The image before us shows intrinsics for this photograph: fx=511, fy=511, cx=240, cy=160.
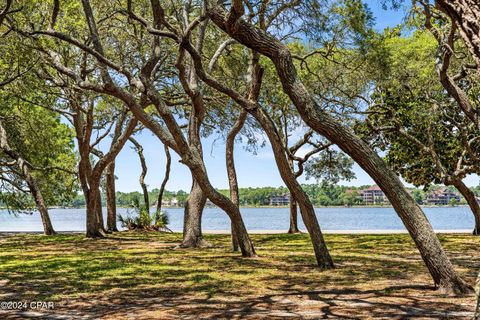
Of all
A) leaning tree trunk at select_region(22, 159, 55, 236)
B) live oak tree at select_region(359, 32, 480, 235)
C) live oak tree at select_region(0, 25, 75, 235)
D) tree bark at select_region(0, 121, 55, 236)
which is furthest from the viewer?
leaning tree trunk at select_region(22, 159, 55, 236)

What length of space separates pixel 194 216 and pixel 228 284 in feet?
20.6

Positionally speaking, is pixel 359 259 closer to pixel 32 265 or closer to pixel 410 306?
pixel 410 306

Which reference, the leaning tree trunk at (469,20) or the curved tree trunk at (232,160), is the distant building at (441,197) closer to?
the curved tree trunk at (232,160)

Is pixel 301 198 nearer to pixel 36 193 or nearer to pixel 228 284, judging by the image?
pixel 228 284

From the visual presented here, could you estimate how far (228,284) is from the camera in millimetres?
8078

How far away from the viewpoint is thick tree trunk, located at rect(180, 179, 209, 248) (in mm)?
14273

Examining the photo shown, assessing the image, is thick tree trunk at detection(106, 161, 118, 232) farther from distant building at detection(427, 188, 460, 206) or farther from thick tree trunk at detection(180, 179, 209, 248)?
distant building at detection(427, 188, 460, 206)

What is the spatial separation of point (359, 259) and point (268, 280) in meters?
3.72

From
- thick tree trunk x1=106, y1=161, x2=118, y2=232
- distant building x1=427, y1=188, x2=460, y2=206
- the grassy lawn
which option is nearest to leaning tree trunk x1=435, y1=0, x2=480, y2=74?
the grassy lawn

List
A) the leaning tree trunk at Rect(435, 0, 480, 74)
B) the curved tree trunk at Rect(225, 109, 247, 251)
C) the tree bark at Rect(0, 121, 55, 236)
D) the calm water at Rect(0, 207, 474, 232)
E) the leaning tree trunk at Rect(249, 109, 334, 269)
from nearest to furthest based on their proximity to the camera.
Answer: the leaning tree trunk at Rect(435, 0, 480, 74), the leaning tree trunk at Rect(249, 109, 334, 269), the curved tree trunk at Rect(225, 109, 247, 251), the tree bark at Rect(0, 121, 55, 236), the calm water at Rect(0, 207, 474, 232)

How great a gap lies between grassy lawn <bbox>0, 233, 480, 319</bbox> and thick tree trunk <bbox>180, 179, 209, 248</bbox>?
1079mm

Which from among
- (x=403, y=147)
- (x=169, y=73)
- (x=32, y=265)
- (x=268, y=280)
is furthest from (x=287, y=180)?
(x=403, y=147)

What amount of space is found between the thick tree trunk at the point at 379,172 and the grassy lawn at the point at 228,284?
1.20ft

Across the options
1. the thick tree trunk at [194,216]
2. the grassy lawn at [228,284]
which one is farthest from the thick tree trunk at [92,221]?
A: the thick tree trunk at [194,216]
